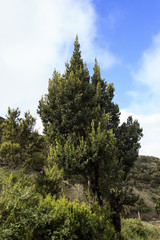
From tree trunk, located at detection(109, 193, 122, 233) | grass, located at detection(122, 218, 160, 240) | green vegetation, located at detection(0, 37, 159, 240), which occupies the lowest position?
grass, located at detection(122, 218, 160, 240)

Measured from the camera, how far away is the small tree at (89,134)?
10672 millimetres

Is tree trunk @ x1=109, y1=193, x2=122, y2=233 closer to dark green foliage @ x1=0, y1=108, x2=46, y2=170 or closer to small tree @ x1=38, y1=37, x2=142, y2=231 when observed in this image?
small tree @ x1=38, y1=37, x2=142, y2=231

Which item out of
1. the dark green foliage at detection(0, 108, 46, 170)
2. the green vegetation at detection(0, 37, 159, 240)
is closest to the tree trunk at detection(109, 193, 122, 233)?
the green vegetation at detection(0, 37, 159, 240)

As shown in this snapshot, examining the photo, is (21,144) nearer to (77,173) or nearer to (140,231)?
(77,173)

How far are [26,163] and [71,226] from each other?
17009mm

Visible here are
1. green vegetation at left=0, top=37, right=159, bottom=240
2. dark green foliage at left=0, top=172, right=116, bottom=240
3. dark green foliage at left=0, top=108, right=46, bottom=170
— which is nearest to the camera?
dark green foliage at left=0, top=172, right=116, bottom=240

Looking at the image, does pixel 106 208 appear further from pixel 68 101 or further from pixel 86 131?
pixel 68 101

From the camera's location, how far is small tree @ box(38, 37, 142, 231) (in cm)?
1067

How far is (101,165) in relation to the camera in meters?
12.0

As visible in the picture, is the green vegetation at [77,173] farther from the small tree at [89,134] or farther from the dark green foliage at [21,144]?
the dark green foliage at [21,144]

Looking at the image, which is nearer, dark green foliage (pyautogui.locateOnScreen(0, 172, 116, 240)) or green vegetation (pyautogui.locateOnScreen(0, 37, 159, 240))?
dark green foliage (pyautogui.locateOnScreen(0, 172, 116, 240))

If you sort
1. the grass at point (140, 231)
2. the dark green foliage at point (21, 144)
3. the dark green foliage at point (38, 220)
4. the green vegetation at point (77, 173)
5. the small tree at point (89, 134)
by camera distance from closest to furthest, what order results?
the dark green foliage at point (38, 220) < the green vegetation at point (77, 173) < the small tree at point (89, 134) < the grass at point (140, 231) < the dark green foliage at point (21, 144)

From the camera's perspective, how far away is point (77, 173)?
1116 cm

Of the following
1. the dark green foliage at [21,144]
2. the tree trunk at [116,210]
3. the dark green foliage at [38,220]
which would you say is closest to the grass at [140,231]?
the tree trunk at [116,210]
